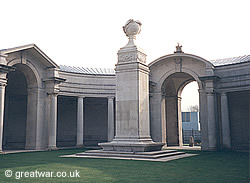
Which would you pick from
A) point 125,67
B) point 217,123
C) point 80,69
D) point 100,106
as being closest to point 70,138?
point 100,106

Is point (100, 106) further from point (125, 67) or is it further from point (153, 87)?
point (125, 67)

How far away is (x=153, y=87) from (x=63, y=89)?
397 inches

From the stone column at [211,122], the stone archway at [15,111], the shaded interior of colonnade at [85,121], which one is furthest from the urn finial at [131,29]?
the shaded interior of colonnade at [85,121]

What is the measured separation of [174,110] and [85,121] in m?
12.3

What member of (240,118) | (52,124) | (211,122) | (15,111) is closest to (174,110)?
(240,118)

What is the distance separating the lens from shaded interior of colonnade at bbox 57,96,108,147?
1531 inches

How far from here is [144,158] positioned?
55.5ft

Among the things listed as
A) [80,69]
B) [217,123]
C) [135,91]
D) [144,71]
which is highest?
[80,69]

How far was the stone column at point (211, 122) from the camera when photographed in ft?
93.6

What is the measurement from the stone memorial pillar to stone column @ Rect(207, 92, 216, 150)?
10.9 metres

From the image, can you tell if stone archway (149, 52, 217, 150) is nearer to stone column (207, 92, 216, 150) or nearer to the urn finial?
stone column (207, 92, 216, 150)

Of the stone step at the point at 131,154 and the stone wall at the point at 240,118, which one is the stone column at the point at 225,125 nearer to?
the stone wall at the point at 240,118

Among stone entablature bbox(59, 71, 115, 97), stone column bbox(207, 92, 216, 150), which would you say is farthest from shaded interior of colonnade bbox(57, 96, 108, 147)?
stone column bbox(207, 92, 216, 150)

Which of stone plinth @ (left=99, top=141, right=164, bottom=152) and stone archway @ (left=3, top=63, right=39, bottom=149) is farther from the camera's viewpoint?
stone archway @ (left=3, top=63, right=39, bottom=149)
